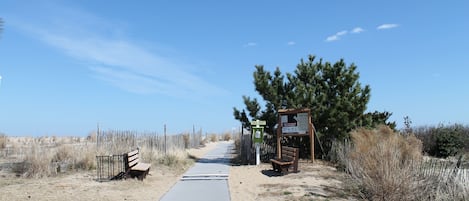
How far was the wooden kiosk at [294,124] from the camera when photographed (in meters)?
18.9

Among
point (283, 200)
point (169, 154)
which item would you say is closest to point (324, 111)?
point (169, 154)

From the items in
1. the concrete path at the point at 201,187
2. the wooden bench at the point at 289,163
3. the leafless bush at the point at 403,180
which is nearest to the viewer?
the leafless bush at the point at 403,180

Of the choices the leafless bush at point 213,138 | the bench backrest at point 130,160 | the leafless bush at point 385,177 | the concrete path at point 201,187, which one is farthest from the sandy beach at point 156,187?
the leafless bush at point 213,138

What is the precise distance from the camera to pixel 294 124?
19.0 m

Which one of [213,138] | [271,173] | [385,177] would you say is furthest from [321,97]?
[213,138]

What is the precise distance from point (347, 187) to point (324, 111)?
27.4ft

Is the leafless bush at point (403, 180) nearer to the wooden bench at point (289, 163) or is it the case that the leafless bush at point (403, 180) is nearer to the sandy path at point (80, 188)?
the wooden bench at point (289, 163)

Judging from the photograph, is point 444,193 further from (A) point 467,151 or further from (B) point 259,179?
(A) point 467,151

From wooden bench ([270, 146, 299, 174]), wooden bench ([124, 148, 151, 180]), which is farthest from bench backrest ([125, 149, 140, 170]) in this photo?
wooden bench ([270, 146, 299, 174])

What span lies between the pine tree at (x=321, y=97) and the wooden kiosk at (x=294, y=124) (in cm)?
79

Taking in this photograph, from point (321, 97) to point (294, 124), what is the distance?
1.81m

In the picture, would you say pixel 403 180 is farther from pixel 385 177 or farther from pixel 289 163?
pixel 289 163

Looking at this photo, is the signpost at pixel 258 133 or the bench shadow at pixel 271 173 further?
the signpost at pixel 258 133

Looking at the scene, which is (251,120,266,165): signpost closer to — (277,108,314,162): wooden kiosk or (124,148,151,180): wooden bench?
(277,108,314,162): wooden kiosk
